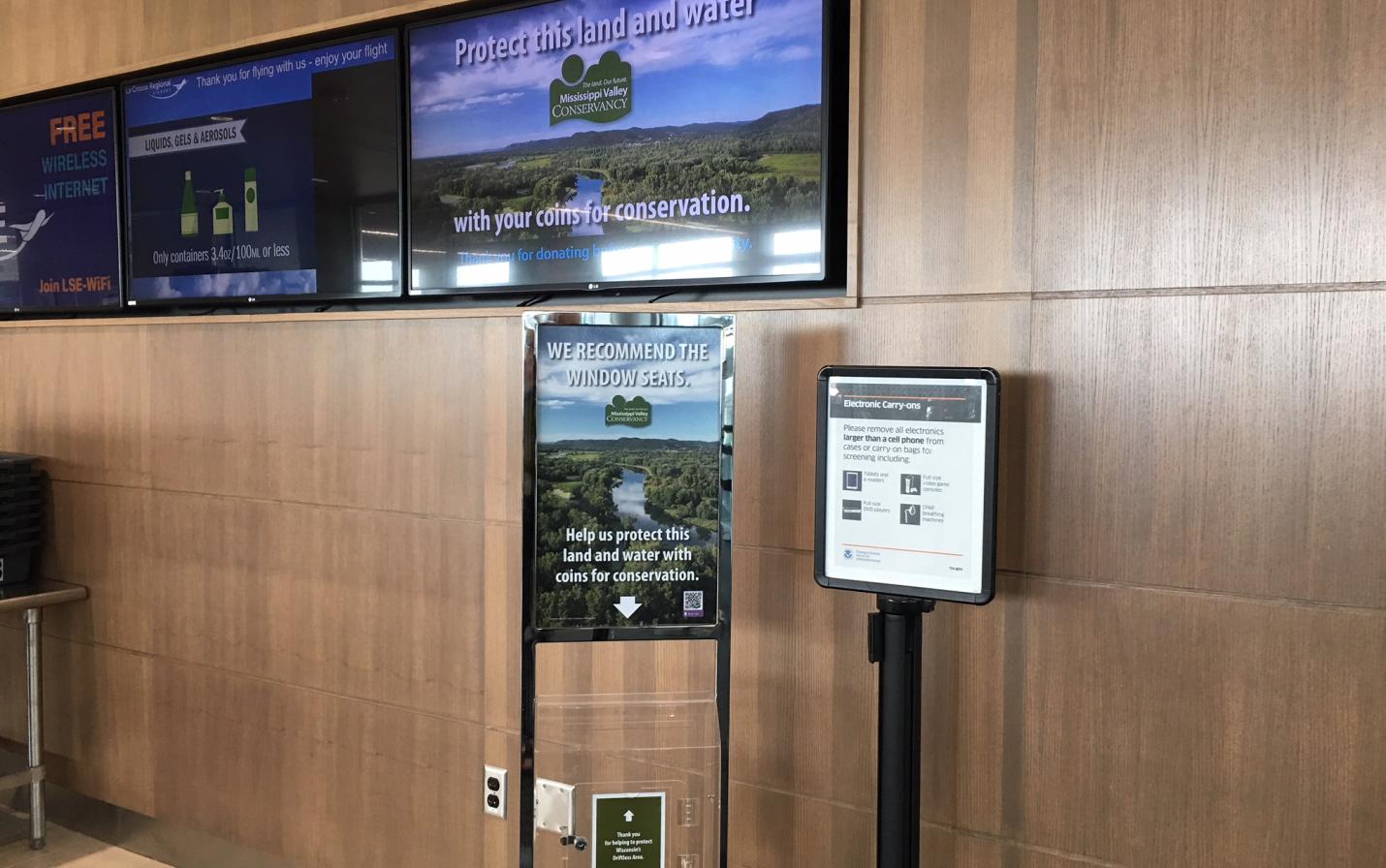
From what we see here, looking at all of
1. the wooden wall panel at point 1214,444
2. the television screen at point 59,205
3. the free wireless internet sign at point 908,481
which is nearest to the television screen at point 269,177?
the television screen at point 59,205

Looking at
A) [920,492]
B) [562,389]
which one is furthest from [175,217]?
[920,492]

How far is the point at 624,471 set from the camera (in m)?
2.15

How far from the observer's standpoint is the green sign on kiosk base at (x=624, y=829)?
2.14m

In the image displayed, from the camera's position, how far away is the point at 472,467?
2996 millimetres

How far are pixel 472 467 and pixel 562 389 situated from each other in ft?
3.12

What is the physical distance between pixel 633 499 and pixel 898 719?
675 millimetres

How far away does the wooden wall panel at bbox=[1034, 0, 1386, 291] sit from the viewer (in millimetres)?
1924

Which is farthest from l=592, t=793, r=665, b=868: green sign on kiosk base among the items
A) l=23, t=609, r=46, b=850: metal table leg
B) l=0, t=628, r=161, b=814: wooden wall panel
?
l=23, t=609, r=46, b=850: metal table leg

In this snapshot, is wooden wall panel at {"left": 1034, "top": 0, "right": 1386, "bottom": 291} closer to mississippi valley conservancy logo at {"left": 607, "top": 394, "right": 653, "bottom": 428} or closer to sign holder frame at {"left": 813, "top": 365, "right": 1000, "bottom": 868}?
sign holder frame at {"left": 813, "top": 365, "right": 1000, "bottom": 868}

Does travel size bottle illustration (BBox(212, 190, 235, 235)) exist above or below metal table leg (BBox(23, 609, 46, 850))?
above

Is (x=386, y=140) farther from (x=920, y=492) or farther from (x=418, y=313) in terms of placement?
(x=920, y=492)

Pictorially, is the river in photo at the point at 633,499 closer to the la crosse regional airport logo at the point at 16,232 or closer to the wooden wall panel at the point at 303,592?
the wooden wall panel at the point at 303,592

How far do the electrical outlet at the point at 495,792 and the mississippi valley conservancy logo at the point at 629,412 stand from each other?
52.3 inches

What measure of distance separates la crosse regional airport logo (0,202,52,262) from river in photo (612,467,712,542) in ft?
9.78
